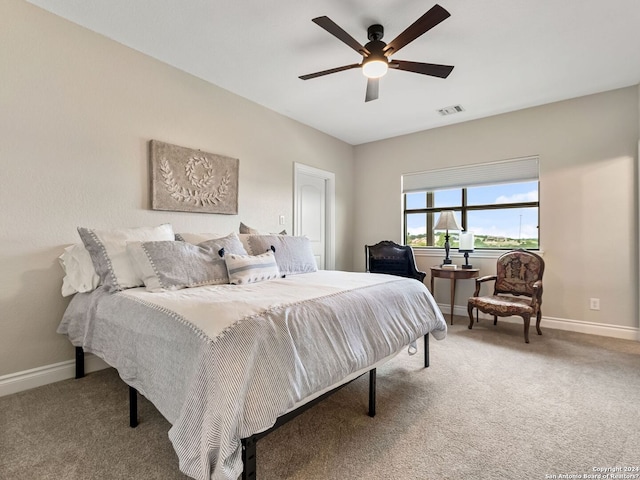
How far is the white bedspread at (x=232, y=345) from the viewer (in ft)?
3.60

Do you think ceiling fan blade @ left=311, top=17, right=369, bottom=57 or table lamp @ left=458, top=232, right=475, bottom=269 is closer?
ceiling fan blade @ left=311, top=17, right=369, bottom=57

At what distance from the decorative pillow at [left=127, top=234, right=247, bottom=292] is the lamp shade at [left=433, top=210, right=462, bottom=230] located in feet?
9.56

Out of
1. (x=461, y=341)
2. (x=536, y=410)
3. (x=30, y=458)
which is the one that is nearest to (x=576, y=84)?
(x=461, y=341)

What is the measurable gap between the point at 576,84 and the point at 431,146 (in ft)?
5.52

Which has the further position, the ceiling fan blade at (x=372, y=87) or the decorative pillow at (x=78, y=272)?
the ceiling fan blade at (x=372, y=87)

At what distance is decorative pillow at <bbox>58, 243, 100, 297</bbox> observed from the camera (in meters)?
2.15

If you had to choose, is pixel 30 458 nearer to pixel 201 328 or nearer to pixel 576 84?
pixel 201 328

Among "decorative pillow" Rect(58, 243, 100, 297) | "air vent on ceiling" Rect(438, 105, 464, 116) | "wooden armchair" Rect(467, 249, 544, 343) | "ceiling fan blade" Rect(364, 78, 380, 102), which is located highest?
"air vent on ceiling" Rect(438, 105, 464, 116)

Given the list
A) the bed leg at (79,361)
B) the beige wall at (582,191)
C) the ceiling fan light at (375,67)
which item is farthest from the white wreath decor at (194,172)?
the beige wall at (582,191)

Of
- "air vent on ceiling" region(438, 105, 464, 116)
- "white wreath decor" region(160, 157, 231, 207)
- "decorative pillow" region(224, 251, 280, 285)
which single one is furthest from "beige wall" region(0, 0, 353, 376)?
"air vent on ceiling" region(438, 105, 464, 116)

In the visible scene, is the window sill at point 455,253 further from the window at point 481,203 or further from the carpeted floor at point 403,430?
the carpeted floor at point 403,430

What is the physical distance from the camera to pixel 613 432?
66.0 inches

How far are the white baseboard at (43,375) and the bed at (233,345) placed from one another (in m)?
0.35

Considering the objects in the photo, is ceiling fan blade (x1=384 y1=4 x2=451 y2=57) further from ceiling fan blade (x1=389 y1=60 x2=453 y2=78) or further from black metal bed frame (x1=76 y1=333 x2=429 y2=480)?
black metal bed frame (x1=76 y1=333 x2=429 y2=480)
